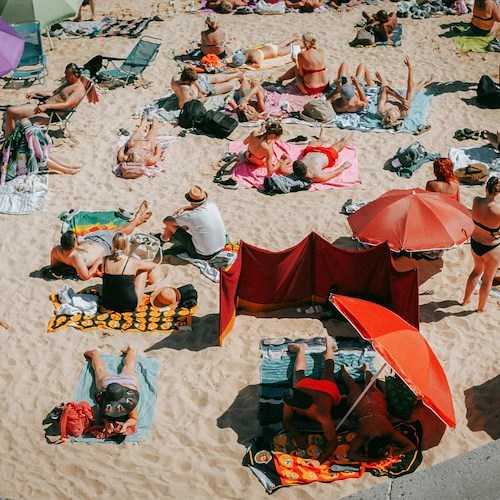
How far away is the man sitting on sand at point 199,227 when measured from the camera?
384 inches

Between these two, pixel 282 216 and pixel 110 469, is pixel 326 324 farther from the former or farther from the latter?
pixel 110 469

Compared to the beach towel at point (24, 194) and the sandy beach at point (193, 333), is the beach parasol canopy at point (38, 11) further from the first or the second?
the beach towel at point (24, 194)

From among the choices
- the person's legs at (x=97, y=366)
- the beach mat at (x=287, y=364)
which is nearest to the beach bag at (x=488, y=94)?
the beach mat at (x=287, y=364)

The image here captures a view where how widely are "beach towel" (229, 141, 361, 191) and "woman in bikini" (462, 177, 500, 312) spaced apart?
3059 millimetres

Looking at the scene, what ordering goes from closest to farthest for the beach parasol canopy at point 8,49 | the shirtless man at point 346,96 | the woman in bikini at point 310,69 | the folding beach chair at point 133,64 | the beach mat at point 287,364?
1. the beach mat at point 287,364
2. the beach parasol canopy at point 8,49
3. the shirtless man at point 346,96
4. the woman in bikini at point 310,69
5. the folding beach chair at point 133,64

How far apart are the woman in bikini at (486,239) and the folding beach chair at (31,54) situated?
9.22 meters

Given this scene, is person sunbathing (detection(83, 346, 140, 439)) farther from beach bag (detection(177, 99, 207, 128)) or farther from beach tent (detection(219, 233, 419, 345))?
beach bag (detection(177, 99, 207, 128))

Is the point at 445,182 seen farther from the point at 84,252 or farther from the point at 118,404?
the point at 118,404

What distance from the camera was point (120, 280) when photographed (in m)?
9.02

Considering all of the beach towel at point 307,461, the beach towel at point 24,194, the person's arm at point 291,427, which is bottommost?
the beach towel at point 24,194

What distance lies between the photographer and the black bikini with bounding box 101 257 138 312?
29.6 feet

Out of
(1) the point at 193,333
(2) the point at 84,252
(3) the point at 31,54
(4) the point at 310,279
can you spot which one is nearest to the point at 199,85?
(3) the point at 31,54

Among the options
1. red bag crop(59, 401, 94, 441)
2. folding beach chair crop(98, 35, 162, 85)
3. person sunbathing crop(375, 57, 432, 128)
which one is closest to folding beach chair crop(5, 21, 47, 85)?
folding beach chair crop(98, 35, 162, 85)

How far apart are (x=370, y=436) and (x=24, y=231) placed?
585 centimetres
